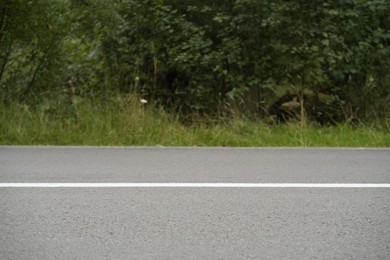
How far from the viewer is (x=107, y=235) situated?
3.51 m

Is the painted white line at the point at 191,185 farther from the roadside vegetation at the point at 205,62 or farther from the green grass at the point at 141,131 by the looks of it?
the roadside vegetation at the point at 205,62

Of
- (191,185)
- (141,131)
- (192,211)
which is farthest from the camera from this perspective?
(141,131)

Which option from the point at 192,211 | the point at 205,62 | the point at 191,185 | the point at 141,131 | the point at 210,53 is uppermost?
the point at 192,211

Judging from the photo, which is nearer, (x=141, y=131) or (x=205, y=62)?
(x=141, y=131)

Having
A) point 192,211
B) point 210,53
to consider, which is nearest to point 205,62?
point 210,53

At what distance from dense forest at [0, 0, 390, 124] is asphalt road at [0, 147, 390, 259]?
3798 millimetres

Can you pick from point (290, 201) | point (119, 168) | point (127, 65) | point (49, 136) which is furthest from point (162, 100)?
point (290, 201)

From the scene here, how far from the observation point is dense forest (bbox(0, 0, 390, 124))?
32.0 ft

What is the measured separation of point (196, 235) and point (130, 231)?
0.42 m

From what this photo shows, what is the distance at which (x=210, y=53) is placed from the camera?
9961 mm

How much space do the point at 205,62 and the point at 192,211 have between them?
6.06 metres

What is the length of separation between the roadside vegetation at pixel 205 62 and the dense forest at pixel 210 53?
0.02 metres

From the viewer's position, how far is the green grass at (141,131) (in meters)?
7.79

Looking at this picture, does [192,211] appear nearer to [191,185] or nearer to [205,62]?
[191,185]
